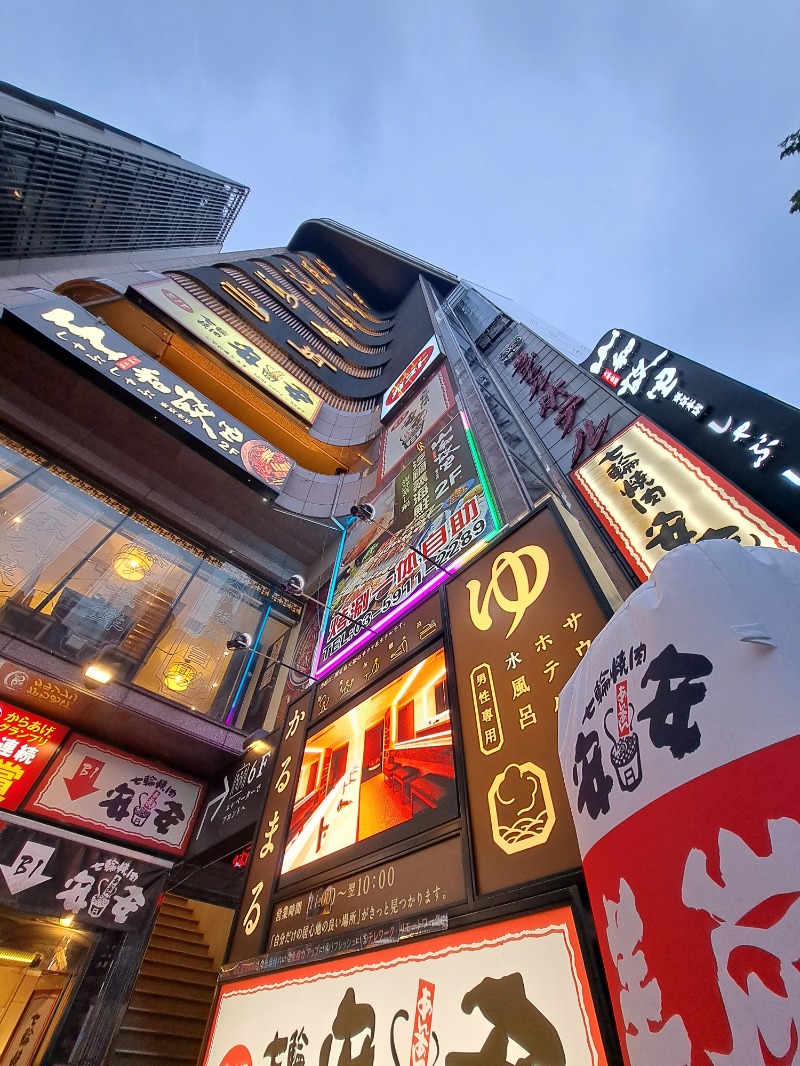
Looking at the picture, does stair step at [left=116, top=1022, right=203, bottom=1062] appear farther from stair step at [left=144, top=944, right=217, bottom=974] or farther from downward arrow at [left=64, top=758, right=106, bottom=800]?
downward arrow at [left=64, top=758, right=106, bottom=800]

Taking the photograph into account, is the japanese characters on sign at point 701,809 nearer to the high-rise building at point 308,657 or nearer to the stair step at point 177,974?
the high-rise building at point 308,657

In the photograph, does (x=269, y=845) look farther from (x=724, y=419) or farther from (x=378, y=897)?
(x=724, y=419)

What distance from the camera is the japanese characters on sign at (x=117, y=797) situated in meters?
8.06

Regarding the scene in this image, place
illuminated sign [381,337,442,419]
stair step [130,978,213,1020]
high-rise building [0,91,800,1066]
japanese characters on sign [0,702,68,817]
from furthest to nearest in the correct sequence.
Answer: illuminated sign [381,337,442,419] < japanese characters on sign [0,702,68,817] < stair step [130,978,213,1020] < high-rise building [0,91,800,1066]

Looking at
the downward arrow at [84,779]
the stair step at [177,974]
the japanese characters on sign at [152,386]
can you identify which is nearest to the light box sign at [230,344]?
the japanese characters on sign at [152,386]

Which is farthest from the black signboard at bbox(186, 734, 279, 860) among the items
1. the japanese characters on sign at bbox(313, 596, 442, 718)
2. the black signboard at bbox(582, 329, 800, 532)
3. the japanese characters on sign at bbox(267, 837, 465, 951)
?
the black signboard at bbox(582, 329, 800, 532)

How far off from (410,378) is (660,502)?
1169cm

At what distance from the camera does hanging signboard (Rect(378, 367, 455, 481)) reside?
39.4ft

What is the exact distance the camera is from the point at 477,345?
1734 centimetres

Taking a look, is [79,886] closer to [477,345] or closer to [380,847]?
[380,847]

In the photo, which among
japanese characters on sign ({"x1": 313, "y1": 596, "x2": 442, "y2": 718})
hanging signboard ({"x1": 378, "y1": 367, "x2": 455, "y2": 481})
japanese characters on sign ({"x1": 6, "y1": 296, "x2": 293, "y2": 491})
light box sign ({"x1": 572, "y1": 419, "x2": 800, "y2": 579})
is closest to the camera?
light box sign ({"x1": 572, "y1": 419, "x2": 800, "y2": 579})

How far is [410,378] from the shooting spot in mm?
15500

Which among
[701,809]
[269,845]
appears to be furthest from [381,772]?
[701,809]

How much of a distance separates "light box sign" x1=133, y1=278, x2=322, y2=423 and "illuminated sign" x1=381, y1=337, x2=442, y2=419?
265 cm
